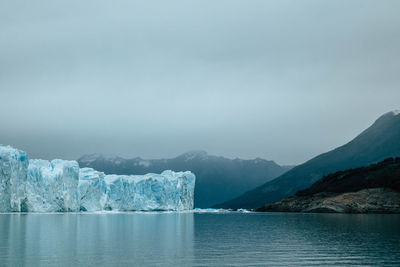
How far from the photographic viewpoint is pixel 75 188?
105 meters

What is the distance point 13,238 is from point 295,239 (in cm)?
2476

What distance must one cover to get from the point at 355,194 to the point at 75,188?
224 feet

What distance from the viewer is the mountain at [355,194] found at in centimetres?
11106

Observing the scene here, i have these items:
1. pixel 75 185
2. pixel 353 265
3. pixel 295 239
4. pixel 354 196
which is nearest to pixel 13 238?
pixel 295 239

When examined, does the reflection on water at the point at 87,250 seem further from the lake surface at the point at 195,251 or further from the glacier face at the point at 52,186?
the glacier face at the point at 52,186

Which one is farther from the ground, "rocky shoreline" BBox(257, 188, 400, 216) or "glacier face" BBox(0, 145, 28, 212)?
"glacier face" BBox(0, 145, 28, 212)

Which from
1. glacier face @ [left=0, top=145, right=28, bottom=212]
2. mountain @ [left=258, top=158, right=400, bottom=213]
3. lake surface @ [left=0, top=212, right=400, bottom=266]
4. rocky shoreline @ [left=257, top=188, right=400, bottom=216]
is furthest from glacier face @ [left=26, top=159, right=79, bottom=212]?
mountain @ [left=258, top=158, right=400, bottom=213]

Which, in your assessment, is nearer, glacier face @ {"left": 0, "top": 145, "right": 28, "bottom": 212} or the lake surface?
the lake surface

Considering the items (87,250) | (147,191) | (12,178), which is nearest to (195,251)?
(87,250)

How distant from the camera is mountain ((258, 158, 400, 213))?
11106cm

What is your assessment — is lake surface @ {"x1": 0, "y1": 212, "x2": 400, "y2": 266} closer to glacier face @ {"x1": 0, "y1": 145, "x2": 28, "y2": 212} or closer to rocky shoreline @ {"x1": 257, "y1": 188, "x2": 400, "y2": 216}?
glacier face @ {"x1": 0, "y1": 145, "x2": 28, "y2": 212}

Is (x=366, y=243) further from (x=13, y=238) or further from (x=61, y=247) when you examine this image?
(x=13, y=238)

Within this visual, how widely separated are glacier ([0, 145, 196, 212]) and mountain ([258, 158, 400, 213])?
35116mm

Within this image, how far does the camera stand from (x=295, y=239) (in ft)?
139
